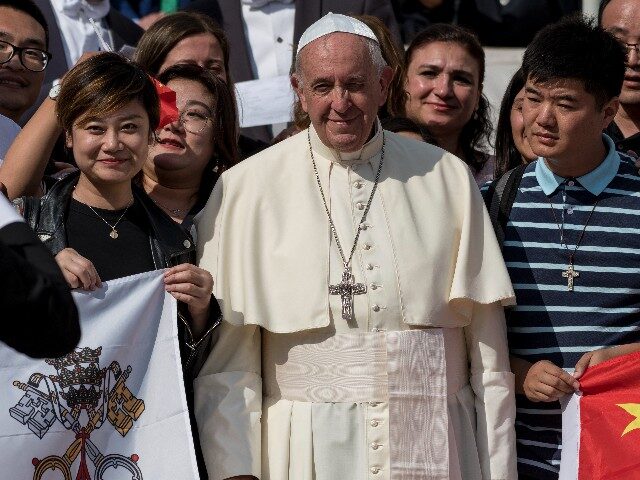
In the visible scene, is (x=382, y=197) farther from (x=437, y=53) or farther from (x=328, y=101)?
(x=437, y=53)

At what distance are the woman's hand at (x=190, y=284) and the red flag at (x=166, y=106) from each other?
2.42ft

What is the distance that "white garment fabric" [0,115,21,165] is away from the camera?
17.5 feet

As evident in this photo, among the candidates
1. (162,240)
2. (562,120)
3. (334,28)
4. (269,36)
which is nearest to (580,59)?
(562,120)

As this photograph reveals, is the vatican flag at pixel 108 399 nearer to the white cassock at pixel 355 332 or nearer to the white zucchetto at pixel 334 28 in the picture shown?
the white cassock at pixel 355 332

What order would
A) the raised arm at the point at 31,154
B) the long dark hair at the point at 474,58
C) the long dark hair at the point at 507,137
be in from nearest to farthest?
the raised arm at the point at 31,154, the long dark hair at the point at 507,137, the long dark hair at the point at 474,58

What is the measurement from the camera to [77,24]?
7.33 meters

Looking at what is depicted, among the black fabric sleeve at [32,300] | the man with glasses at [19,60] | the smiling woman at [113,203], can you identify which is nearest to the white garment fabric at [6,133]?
the man with glasses at [19,60]

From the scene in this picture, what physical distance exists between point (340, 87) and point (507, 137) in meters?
1.53

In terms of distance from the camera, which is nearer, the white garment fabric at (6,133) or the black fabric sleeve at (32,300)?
the black fabric sleeve at (32,300)

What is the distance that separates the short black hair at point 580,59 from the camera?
15.7ft

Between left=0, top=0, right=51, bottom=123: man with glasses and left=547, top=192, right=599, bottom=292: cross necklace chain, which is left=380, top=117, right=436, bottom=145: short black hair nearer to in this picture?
left=547, top=192, right=599, bottom=292: cross necklace chain

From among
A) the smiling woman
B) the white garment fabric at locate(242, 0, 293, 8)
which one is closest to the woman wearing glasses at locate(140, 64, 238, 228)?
the smiling woman

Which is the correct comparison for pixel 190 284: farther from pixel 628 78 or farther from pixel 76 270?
pixel 628 78

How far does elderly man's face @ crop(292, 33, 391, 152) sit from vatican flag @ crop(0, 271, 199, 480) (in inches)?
30.7
